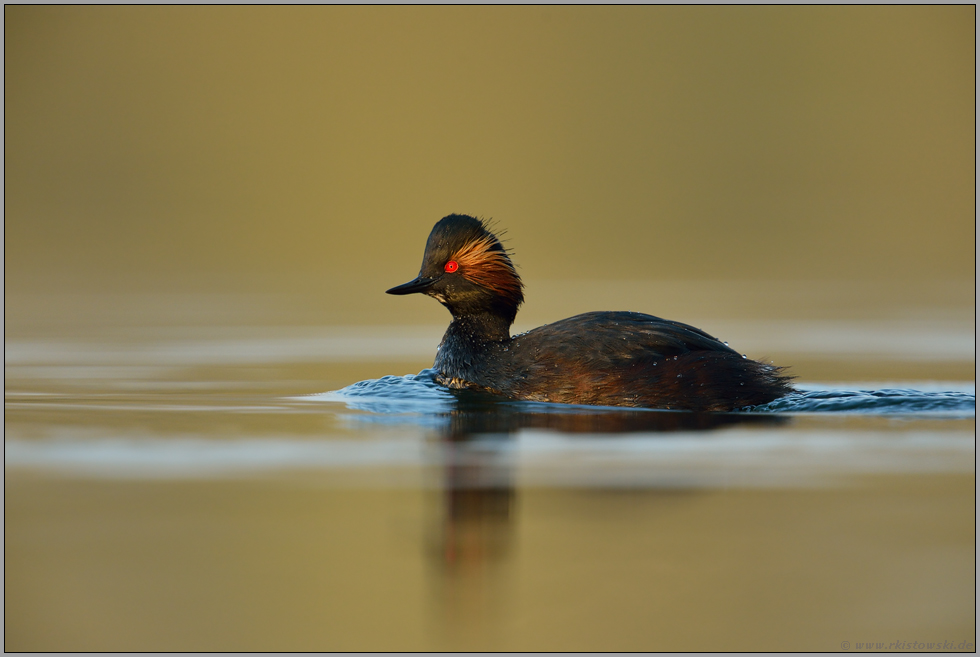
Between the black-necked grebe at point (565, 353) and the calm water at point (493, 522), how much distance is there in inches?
8.1

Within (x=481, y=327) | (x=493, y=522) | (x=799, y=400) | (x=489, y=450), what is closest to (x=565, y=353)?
(x=481, y=327)

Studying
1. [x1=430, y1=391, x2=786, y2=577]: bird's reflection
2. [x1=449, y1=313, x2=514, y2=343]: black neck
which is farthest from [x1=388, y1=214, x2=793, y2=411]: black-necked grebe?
[x1=430, y1=391, x2=786, y2=577]: bird's reflection

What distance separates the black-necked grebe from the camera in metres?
8.08

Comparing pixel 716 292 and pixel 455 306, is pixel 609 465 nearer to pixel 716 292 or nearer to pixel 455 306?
pixel 455 306

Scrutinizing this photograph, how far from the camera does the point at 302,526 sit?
212 inches

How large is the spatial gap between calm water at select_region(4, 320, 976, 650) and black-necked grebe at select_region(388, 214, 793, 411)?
21 centimetres

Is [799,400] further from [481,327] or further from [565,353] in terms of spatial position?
[481,327]

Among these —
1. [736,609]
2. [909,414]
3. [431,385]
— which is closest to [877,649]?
[736,609]

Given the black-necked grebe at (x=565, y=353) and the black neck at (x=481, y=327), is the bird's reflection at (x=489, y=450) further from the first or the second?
the black neck at (x=481, y=327)

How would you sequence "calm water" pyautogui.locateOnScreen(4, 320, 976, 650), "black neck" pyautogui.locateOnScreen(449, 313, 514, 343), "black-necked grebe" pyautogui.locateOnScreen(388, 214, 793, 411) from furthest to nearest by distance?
"black neck" pyautogui.locateOnScreen(449, 313, 514, 343) → "black-necked grebe" pyautogui.locateOnScreen(388, 214, 793, 411) → "calm water" pyautogui.locateOnScreen(4, 320, 976, 650)

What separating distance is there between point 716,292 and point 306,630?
50.4 feet

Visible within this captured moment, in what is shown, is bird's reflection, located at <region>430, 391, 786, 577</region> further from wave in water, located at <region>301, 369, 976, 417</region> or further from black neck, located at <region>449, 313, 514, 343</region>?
black neck, located at <region>449, 313, 514, 343</region>

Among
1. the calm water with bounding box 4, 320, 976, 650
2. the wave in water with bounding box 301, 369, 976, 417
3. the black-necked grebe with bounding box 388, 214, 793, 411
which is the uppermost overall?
the black-necked grebe with bounding box 388, 214, 793, 411

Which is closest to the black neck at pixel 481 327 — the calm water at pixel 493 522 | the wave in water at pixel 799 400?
the wave in water at pixel 799 400
